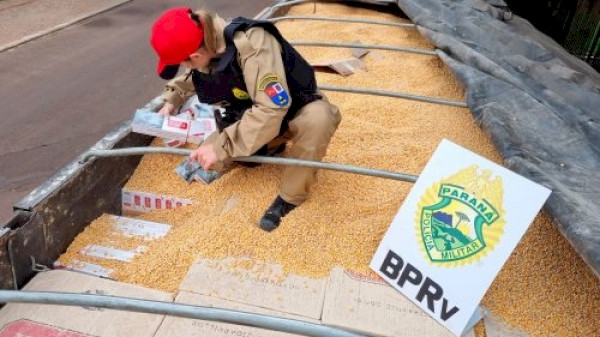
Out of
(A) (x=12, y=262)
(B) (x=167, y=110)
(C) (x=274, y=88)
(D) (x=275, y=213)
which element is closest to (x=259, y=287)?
(D) (x=275, y=213)

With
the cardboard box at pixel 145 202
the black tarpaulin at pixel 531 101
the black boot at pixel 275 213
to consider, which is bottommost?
the cardboard box at pixel 145 202

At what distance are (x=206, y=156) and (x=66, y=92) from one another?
3.67m

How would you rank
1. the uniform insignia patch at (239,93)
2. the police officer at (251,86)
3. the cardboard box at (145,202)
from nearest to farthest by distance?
the police officer at (251,86) < the uniform insignia patch at (239,93) < the cardboard box at (145,202)

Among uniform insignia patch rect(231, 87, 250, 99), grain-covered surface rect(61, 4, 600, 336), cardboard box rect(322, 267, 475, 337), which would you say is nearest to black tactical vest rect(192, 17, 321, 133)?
uniform insignia patch rect(231, 87, 250, 99)

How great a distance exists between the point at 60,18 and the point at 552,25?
22.8ft

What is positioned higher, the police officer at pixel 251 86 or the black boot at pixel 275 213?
the police officer at pixel 251 86

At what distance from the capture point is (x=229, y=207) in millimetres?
2414

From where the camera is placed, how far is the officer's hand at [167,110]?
108 inches

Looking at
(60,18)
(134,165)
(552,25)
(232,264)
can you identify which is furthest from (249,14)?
(232,264)

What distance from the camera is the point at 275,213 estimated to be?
2.32m

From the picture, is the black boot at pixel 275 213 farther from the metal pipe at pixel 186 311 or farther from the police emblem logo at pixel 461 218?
the metal pipe at pixel 186 311

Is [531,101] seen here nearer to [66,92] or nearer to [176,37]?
[176,37]

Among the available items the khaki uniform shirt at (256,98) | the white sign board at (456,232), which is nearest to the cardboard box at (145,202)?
the khaki uniform shirt at (256,98)

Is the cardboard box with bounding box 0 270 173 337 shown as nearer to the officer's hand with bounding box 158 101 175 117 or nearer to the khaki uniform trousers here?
the khaki uniform trousers
